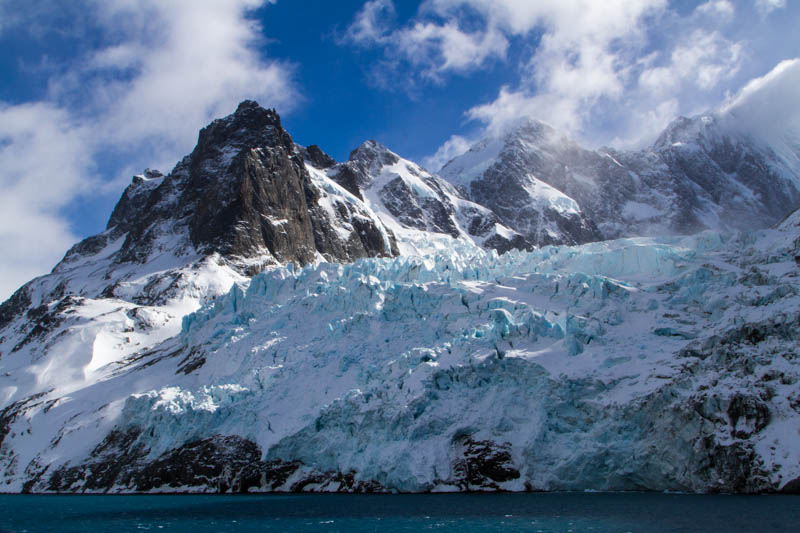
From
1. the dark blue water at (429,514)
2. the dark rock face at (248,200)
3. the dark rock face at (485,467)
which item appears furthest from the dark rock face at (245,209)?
the dark rock face at (485,467)

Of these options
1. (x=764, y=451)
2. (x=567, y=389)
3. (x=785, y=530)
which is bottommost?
(x=785, y=530)

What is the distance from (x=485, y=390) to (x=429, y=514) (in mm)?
13938

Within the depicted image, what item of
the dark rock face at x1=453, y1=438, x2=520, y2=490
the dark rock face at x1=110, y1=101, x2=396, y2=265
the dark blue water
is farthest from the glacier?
the dark rock face at x1=110, y1=101, x2=396, y2=265

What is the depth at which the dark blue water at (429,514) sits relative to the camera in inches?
1195

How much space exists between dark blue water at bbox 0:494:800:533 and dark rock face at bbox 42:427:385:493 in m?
2.33

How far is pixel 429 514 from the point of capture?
36.2m

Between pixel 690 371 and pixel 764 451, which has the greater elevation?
pixel 690 371

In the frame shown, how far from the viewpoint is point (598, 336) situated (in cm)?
4912

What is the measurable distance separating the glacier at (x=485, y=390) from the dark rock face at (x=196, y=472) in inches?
5.9

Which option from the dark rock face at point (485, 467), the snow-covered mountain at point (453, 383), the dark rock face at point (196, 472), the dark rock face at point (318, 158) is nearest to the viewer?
the snow-covered mountain at point (453, 383)

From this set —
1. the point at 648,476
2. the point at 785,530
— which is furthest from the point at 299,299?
the point at 785,530

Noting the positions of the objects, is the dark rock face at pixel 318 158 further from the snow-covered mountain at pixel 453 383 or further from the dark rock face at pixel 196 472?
the dark rock face at pixel 196 472

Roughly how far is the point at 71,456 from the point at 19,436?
12.6 metres

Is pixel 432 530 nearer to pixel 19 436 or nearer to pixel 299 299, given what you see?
pixel 299 299
